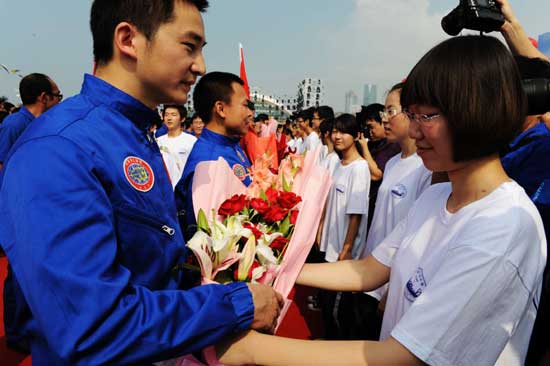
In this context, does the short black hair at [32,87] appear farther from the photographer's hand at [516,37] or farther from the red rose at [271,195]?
the photographer's hand at [516,37]

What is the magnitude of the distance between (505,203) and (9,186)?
1380 mm

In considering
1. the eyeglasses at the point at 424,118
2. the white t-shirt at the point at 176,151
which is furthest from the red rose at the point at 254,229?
the white t-shirt at the point at 176,151

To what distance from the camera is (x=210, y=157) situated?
2.90m

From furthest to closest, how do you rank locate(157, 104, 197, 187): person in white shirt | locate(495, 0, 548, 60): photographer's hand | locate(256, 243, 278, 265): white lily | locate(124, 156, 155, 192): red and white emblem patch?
locate(157, 104, 197, 187): person in white shirt < locate(495, 0, 548, 60): photographer's hand < locate(256, 243, 278, 265): white lily < locate(124, 156, 155, 192): red and white emblem patch

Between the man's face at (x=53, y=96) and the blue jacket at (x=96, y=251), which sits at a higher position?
the man's face at (x=53, y=96)

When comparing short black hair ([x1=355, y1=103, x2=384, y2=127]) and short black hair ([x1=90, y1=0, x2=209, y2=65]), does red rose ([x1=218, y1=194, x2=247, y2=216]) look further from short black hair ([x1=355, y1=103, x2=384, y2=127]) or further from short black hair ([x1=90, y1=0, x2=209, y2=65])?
short black hair ([x1=355, y1=103, x2=384, y2=127])

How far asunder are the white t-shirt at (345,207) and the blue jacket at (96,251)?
8.82ft

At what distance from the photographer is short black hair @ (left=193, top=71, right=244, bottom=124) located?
126 inches

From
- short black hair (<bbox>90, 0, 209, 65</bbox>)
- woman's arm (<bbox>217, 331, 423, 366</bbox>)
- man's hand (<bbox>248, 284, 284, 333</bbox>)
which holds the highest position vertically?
short black hair (<bbox>90, 0, 209, 65</bbox>)

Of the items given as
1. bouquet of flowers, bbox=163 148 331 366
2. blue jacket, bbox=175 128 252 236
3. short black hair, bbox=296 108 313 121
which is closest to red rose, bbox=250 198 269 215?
bouquet of flowers, bbox=163 148 331 366

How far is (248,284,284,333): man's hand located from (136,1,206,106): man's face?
74 cm

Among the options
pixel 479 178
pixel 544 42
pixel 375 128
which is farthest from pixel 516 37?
pixel 375 128

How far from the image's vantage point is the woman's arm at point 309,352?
1123 millimetres

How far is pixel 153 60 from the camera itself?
1281 mm
